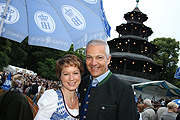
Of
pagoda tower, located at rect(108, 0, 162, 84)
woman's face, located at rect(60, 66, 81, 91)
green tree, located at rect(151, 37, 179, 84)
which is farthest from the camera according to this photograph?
green tree, located at rect(151, 37, 179, 84)

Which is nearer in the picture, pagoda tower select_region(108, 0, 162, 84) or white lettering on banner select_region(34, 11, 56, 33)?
white lettering on banner select_region(34, 11, 56, 33)

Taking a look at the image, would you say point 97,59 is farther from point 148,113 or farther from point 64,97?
point 148,113

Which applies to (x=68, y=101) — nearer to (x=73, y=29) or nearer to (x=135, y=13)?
(x=73, y=29)

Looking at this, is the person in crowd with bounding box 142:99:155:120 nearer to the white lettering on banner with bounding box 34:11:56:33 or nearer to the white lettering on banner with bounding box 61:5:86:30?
the white lettering on banner with bounding box 61:5:86:30

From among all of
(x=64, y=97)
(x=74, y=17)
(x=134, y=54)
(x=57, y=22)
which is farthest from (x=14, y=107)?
(x=134, y=54)

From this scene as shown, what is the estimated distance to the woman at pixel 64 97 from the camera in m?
2.38

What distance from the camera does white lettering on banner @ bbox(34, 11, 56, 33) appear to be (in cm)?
539

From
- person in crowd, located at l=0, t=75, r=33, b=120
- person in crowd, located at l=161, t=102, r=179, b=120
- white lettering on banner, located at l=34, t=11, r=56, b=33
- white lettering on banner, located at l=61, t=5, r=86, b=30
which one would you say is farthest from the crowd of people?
person in crowd, located at l=161, t=102, r=179, b=120

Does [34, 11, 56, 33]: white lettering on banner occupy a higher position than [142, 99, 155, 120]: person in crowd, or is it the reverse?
[34, 11, 56, 33]: white lettering on banner

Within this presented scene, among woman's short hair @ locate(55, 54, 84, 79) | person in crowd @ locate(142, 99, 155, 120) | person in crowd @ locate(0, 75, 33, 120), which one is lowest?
person in crowd @ locate(142, 99, 155, 120)

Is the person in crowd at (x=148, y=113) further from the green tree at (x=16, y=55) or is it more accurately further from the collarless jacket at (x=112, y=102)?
the green tree at (x=16, y=55)

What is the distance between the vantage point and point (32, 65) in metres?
48.5

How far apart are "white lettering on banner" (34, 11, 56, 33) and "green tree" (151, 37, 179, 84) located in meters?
40.6

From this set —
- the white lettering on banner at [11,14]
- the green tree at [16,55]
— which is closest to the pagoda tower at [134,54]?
the white lettering on banner at [11,14]
